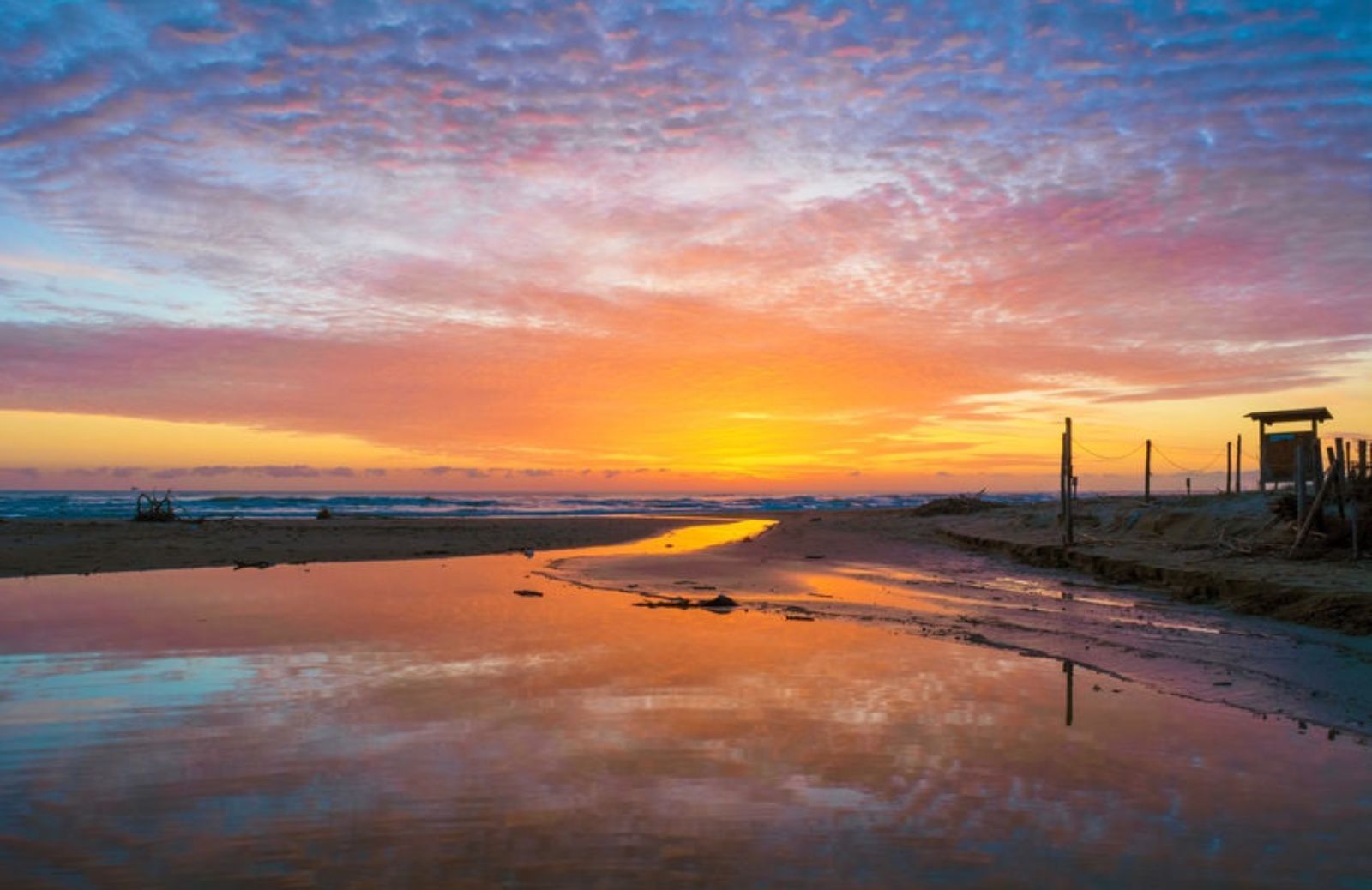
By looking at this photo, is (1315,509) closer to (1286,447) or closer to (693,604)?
(1286,447)

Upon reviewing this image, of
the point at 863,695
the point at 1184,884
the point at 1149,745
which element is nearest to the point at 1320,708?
the point at 1149,745

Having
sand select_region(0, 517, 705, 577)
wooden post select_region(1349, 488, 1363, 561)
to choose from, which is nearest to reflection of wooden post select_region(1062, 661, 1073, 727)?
wooden post select_region(1349, 488, 1363, 561)

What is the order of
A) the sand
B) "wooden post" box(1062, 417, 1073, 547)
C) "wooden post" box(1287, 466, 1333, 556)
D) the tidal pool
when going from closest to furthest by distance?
1. the tidal pool
2. "wooden post" box(1287, 466, 1333, 556)
3. the sand
4. "wooden post" box(1062, 417, 1073, 547)

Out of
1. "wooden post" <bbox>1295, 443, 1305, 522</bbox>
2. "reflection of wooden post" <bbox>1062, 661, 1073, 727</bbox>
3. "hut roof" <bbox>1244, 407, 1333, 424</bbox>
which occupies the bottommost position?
"reflection of wooden post" <bbox>1062, 661, 1073, 727</bbox>

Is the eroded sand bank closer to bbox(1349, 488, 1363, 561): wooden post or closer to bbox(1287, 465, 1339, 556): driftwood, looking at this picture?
bbox(1287, 465, 1339, 556): driftwood

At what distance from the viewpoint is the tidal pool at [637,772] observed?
218 inches

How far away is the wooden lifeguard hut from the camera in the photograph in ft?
85.9

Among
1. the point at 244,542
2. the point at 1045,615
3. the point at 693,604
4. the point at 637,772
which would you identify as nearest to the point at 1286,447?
the point at 1045,615

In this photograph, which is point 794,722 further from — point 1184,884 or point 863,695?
point 1184,884

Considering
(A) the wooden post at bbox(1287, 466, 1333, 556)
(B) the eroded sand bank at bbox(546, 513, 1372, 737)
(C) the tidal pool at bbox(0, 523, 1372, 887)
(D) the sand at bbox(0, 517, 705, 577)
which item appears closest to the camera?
(C) the tidal pool at bbox(0, 523, 1372, 887)

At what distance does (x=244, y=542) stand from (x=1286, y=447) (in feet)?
121

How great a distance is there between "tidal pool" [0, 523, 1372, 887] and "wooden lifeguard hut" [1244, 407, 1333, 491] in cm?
2017

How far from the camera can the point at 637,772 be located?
24.0 feet

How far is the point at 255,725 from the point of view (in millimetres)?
8625
